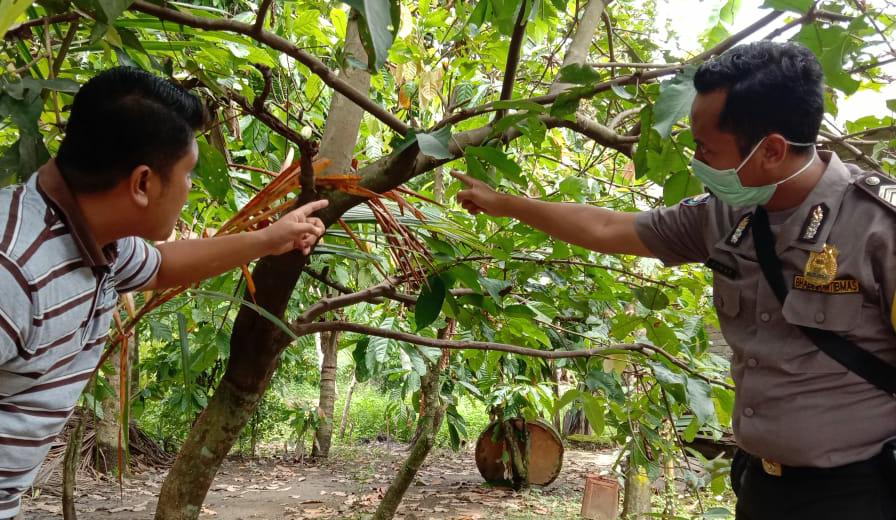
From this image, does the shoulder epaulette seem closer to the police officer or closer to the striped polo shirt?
the police officer

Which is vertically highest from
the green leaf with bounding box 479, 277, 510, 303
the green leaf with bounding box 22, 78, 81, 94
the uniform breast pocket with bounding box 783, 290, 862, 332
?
the green leaf with bounding box 22, 78, 81, 94

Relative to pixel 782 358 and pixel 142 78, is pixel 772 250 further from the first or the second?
pixel 142 78

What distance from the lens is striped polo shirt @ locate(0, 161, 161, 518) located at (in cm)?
85

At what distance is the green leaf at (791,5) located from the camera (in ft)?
3.58

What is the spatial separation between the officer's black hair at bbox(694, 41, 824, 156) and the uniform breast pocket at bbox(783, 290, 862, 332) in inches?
10.2

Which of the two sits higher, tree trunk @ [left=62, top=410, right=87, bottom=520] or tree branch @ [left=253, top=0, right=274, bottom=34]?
tree branch @ [left=253, top=0, right=274, bottom=34]

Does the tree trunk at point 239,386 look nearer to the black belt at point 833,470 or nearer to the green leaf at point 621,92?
the green leaf at point 621,92

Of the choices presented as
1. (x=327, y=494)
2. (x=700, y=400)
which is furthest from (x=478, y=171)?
(x=327, y=494)

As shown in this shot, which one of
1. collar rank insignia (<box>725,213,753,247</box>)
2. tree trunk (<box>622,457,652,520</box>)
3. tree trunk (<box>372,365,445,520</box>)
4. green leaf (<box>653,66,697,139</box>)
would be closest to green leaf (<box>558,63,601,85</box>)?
green leaf (<box>653,66,697,139</box>)

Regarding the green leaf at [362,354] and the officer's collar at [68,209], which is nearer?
the officer's collar at [68,209]

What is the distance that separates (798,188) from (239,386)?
4.30ft

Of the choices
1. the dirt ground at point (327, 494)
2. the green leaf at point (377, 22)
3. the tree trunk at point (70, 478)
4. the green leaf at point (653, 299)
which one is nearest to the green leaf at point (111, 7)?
the green leaf at point (377, 22)

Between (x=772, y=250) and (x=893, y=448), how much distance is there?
1.20 feet

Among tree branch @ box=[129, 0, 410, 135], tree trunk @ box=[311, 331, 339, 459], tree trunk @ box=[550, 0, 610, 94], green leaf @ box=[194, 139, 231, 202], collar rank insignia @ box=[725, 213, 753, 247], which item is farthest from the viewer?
tree trunk @ box=[311, 331, 339, 459]
